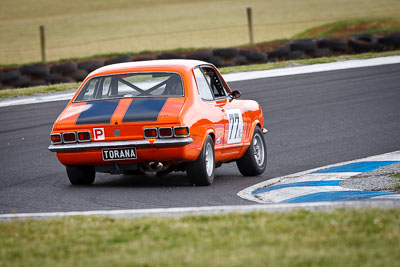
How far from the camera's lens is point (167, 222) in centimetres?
638

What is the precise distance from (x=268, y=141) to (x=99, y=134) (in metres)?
5.01

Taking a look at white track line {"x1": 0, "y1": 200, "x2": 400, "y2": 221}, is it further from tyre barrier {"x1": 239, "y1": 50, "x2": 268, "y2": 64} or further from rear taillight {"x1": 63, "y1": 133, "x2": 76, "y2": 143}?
tyre barrier {"x1": 239, "y1": 50, "x2": 268, "y2": 64}

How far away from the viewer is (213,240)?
5.64 metres

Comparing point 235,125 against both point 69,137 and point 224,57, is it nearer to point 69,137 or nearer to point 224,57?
point 69,137

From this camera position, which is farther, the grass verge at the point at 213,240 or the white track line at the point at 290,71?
the white track line at the point at 290,71

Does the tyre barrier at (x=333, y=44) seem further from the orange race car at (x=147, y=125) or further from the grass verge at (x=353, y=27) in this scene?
the orange race car at (x=147, y=125)

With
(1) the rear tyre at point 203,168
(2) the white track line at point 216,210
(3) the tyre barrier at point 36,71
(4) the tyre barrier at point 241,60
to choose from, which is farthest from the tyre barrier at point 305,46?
(2) the white track line at point 216,210

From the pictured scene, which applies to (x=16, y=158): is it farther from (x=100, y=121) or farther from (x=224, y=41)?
(x=224, y=41)

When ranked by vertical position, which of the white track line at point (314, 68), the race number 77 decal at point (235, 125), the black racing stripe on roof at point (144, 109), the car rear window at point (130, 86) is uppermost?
the car rear window at point (130, 86)

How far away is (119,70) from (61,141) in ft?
4.15

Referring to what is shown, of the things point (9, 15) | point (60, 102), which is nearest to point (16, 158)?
point (60, 102)

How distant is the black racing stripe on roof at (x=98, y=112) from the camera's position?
361 inches

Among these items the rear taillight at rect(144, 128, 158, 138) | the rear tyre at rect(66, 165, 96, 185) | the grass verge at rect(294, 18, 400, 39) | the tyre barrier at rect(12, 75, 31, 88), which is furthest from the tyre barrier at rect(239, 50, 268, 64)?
the rear taillight at rect(144, 128, 158, 138)

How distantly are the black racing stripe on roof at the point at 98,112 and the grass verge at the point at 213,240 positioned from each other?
8.20 ft
